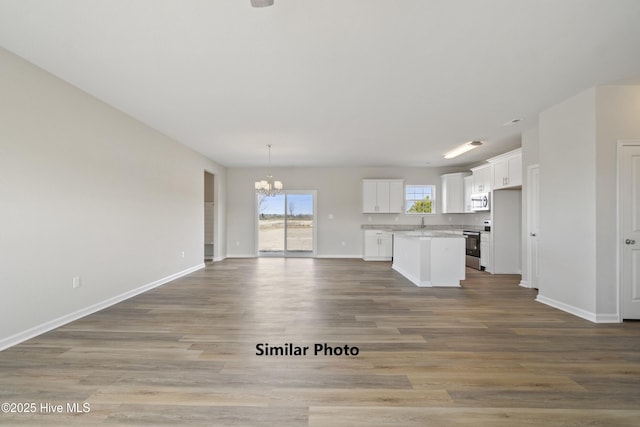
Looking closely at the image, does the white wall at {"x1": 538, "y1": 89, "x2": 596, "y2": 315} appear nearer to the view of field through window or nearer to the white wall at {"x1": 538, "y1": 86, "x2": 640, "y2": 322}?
the white wall at {"x1": 538, "y1": 86, "x2": 640, "y2": 322}

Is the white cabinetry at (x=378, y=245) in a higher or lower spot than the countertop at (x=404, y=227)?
lower

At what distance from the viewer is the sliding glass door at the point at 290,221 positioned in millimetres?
8609

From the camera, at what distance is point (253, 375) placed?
2.13 metres

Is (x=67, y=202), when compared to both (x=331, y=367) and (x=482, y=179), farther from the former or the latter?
(x=482, y=179)

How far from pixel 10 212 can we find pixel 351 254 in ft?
23.5

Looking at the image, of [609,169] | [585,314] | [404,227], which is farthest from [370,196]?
[585,314]

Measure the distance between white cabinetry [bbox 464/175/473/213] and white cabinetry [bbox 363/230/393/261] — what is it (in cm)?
209

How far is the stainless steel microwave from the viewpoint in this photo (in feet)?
20.9

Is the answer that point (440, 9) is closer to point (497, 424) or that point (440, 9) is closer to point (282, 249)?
point (497, 424)

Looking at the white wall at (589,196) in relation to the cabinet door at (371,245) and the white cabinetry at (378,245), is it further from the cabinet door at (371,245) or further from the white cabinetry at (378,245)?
the cabinet door at (371,245)

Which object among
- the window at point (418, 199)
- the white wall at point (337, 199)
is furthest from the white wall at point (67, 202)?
the window at point (418, 199)

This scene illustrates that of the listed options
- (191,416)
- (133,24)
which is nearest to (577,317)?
(191,416)

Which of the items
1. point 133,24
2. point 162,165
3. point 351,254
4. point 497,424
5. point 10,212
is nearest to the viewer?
point 497,424

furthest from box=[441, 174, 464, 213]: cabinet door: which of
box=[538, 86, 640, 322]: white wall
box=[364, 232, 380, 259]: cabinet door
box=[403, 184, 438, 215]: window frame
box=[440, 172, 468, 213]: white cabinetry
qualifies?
box=[538, 86, 640, 322]: white wall
